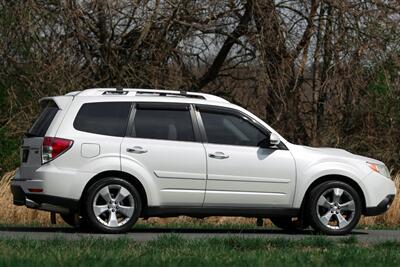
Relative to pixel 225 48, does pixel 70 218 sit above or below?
below

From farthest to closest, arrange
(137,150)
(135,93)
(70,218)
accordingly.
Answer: (70,218)
(135,93)
(137,150)

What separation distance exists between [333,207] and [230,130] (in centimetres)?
167

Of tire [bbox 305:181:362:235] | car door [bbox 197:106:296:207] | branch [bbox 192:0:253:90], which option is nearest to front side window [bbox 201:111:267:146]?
car door [bbox 197:106:296:207]

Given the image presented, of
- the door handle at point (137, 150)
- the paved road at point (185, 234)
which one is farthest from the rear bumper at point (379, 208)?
the door handle at point (137, 150)

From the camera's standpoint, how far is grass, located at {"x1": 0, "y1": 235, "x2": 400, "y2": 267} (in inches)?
345

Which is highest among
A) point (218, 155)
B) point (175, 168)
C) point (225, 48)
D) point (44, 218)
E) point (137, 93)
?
point (225, 48)

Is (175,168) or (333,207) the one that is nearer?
(175,168)

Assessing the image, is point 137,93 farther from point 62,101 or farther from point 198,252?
point 198,252

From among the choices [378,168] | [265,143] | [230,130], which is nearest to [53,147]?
[230,130]

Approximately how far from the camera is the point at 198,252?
10.2 metres

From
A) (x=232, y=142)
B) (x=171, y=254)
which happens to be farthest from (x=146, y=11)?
(x=171, y=254)

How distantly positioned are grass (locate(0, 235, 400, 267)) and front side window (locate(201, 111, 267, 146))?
209cm

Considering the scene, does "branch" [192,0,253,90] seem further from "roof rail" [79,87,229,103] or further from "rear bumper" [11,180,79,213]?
"rear bumper" [11,180,79,213]

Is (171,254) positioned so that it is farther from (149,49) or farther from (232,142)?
(149,49)
